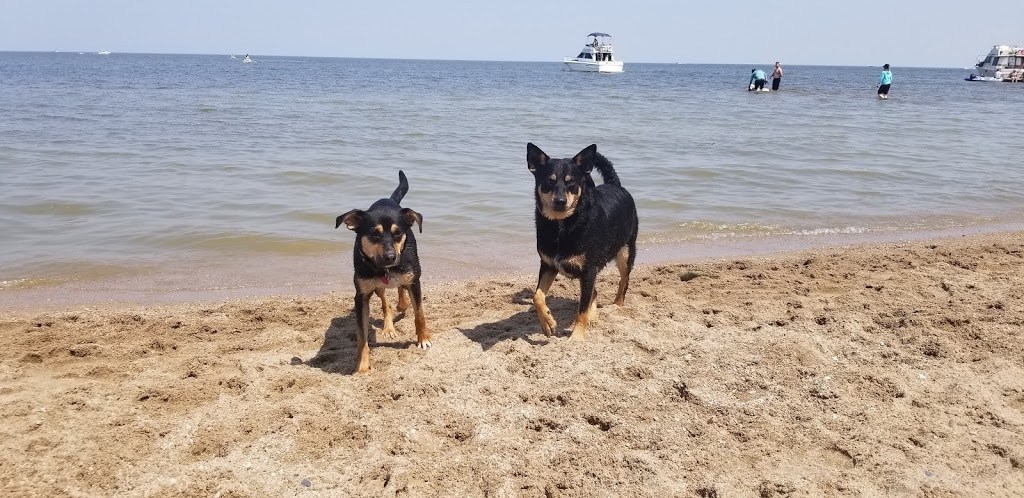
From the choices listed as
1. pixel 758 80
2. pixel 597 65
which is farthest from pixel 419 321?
pixel 597 65

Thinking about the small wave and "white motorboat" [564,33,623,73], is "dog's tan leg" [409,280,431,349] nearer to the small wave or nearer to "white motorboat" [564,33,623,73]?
the small wave

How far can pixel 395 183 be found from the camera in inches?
405

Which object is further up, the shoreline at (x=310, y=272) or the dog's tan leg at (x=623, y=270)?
the dog's tan leg at (x=623, y=270)

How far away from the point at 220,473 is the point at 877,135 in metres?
18.5

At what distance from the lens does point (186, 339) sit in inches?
182

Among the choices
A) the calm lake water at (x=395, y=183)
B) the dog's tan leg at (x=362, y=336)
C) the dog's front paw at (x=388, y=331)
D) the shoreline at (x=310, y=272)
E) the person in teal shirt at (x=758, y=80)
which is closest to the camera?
the dog's tan leg at (x=362, y=336)

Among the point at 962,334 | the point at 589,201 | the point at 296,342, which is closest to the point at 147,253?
the point at 296,342

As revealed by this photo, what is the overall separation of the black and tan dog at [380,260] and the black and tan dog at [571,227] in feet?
2.94

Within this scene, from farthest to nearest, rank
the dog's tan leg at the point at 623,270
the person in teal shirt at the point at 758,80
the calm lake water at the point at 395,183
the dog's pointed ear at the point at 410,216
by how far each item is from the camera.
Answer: the person in teal shirt at the point at 758,80 → the calm lake water at the point at 395,183 → the dog's tan leg at the point at 623,270 → the dog's pointed ear at the point at 410,216

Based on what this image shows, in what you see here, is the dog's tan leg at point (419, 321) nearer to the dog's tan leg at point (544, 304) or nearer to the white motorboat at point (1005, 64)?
the dog's tan leg at point (544, 304)

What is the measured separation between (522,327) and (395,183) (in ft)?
19.6

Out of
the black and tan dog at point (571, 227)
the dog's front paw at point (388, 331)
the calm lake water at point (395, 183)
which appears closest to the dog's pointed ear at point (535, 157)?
the black and tan dog at point (571, 227)

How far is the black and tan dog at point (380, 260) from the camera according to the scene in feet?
13.7

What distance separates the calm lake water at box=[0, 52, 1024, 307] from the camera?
22.1 ft
